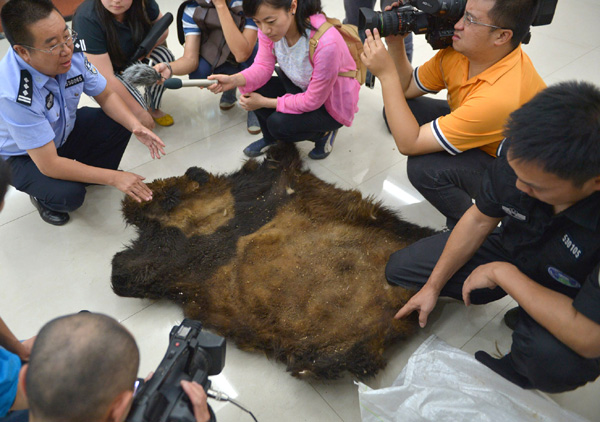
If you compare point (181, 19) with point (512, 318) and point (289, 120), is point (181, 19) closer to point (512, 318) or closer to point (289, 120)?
point (289, 120)

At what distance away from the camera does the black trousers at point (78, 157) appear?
5.93 feet

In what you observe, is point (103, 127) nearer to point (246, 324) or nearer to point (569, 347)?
point (246, 324)

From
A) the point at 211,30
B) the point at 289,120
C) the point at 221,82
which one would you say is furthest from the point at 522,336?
the point at 211,30

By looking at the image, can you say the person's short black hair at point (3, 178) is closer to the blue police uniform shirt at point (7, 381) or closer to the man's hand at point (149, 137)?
the blue police uniform shirt at point (7, 381)

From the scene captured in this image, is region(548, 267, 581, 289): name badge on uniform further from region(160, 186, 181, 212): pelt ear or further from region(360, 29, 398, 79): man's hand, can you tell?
region(160, 186, 181, 212): pelt ear

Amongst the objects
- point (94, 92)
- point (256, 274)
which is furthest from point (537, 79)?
point (94, 92)

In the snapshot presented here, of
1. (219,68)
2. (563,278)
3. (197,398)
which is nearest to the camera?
(197,398)

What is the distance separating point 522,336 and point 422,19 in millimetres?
1144

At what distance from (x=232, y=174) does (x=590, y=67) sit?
7.98 feet

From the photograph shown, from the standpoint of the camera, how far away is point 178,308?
1.67 m

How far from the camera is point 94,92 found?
196 centimetres

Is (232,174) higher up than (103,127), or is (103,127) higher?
(103,127)

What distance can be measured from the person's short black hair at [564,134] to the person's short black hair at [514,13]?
1.53 feet

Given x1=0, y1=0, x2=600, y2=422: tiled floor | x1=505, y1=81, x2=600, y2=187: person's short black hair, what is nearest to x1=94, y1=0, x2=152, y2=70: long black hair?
x1=0, y1=0, x2=600, y2=422: tiled floor
